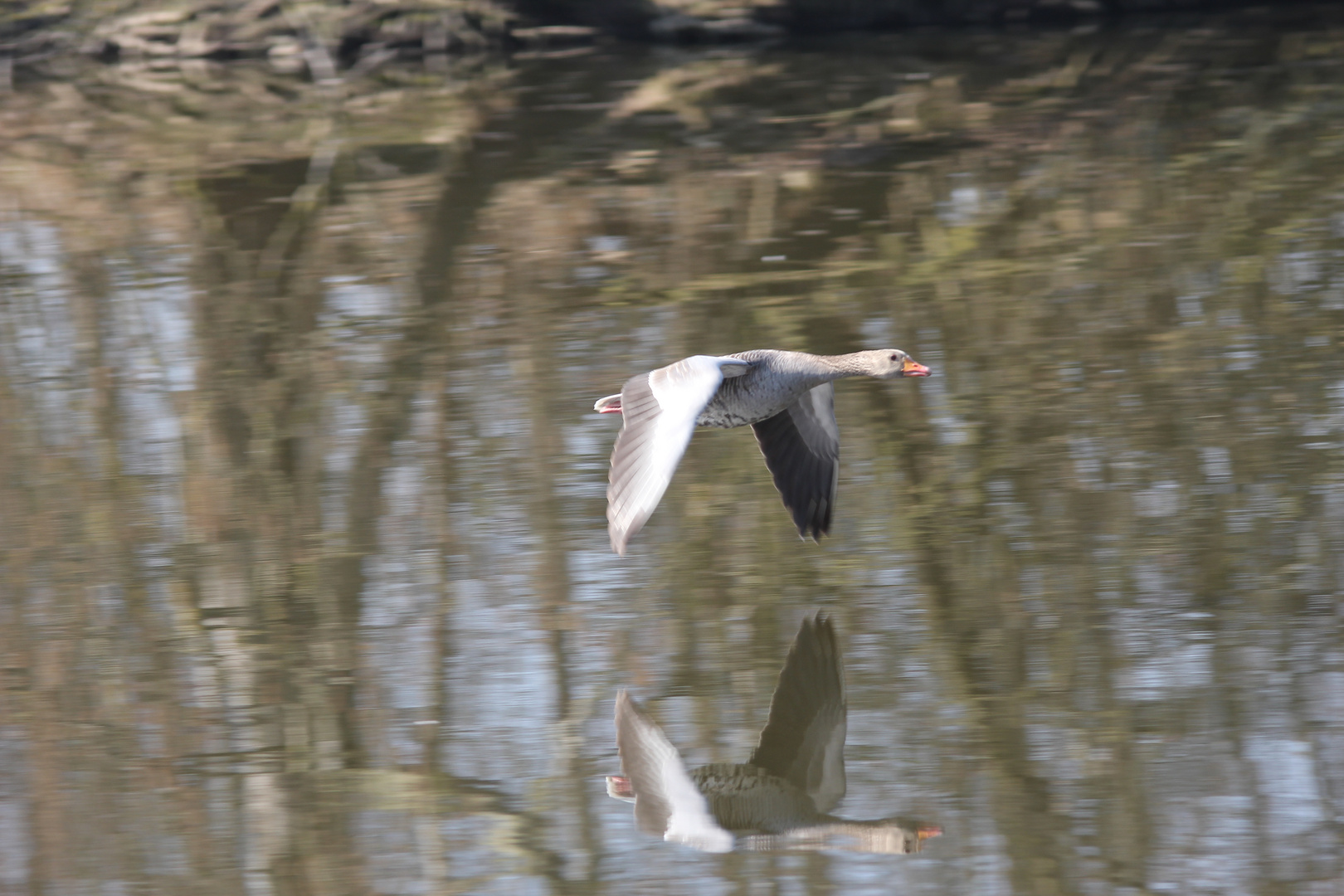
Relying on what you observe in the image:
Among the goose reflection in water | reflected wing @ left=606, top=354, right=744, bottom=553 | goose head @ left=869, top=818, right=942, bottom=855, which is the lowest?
the goose reflection in water

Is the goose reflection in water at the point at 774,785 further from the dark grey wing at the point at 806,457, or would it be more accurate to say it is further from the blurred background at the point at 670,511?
the dark grey wing at the point at 806,457

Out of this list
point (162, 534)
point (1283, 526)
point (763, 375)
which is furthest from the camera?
point (162, 534)

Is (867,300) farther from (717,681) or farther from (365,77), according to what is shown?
(365,77)

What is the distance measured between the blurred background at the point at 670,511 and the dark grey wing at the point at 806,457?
12.9 inches

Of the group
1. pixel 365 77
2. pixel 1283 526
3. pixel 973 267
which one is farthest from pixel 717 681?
pixel 365 77

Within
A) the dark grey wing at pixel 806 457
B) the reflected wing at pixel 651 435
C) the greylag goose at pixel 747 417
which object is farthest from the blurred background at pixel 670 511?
the reflected wing at pixel 651 435

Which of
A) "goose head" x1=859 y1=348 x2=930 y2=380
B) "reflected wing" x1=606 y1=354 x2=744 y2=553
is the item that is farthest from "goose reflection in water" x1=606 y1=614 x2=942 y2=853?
"goose head" x1=859 y1=348 x2=930 y2=380

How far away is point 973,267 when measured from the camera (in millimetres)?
11867

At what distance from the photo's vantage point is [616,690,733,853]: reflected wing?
220 inches

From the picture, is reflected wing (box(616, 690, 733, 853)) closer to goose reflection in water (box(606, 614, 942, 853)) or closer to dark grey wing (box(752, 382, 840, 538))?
goose reflection in water (box(606, 614, 942, 853))

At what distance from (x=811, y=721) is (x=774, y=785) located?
43cm

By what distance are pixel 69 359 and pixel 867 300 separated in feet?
18.1

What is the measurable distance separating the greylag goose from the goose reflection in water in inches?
34.0

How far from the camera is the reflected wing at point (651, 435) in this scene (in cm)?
582
